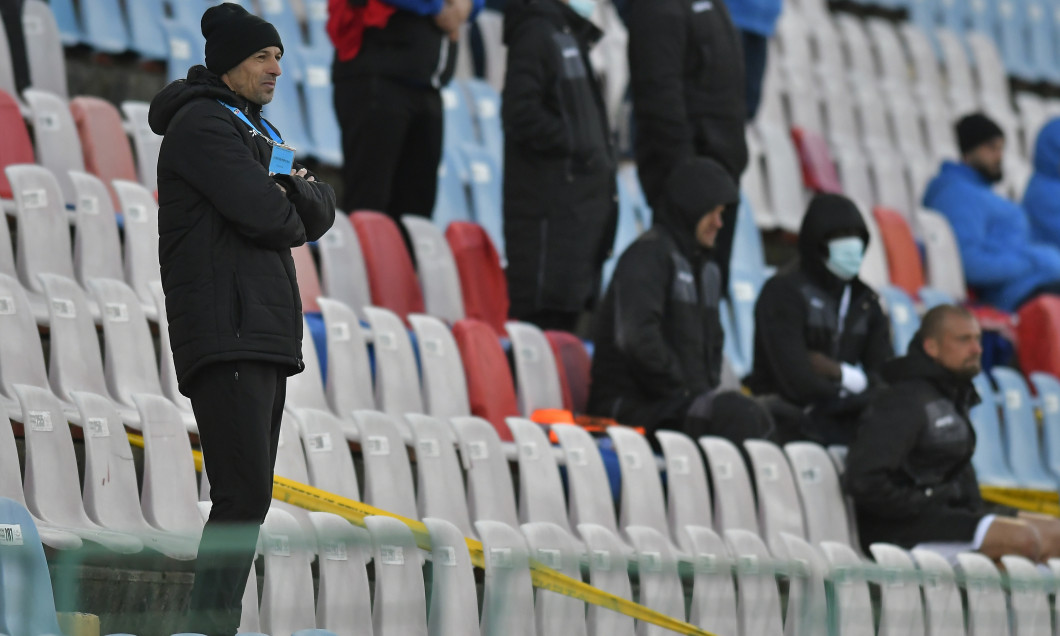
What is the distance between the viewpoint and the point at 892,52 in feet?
38.0

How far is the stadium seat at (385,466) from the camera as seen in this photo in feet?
18.7

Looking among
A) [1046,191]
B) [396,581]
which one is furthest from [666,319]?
[1046,191]

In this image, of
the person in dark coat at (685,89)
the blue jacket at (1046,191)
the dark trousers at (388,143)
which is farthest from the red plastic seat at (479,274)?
the blue jacket at (1046,191)

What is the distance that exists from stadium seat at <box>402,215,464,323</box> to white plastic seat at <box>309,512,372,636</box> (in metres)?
2.43

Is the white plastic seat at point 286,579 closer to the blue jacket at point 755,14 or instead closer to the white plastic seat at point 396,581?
the white plastic seat at point 396,581

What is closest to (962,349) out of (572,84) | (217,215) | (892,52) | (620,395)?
(620,395)

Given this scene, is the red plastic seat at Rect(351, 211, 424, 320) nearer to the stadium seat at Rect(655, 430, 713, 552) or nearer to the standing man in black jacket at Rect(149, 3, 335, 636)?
the stadium seat at Rect(655, 430, 713, 552)

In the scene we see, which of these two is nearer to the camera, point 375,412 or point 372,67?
point 375,412

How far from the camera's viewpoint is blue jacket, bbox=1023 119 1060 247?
977 cm

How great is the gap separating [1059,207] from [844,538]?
150 inches

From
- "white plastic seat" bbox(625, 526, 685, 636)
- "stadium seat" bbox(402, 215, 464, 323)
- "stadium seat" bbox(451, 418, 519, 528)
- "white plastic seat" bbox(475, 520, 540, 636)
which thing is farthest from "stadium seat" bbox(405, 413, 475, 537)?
"white plastic seat" bbox(475, 520, 540, 636)

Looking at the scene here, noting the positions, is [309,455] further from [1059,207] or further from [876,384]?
[1059,207]

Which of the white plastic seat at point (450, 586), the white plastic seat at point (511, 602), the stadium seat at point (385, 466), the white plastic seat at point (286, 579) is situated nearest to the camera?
the white plastic seat at point (286, 579)

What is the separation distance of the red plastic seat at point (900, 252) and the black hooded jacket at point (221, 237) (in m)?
5.68
